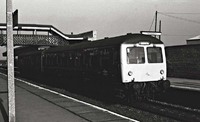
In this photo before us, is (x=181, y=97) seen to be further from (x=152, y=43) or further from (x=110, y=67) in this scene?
(x=110, y=67)

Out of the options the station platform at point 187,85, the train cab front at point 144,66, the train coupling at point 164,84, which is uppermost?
the train cab front at point 144,66

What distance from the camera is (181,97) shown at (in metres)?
11.4

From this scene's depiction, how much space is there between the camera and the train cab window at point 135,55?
10.7 metres

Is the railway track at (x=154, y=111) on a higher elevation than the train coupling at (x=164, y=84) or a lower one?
lower

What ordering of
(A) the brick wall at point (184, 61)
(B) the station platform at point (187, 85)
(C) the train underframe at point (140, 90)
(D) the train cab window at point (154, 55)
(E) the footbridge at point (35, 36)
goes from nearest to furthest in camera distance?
(C) the train underframe at point (140, 90) < (D) the train cab window at point (154, 55) < (B) the station platform at point (187, 85) < (A) the brick wall at point (184, 61) < (E) the footbridge at point (35, 36)

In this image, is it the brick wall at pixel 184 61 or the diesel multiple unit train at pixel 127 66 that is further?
the brick wall at pixel 184 61

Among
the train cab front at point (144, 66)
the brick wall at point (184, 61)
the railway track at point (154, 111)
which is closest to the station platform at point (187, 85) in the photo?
the train cab front at point (144, 66)

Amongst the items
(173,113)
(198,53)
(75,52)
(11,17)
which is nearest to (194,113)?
(173,113)

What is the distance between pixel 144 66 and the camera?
10.9m

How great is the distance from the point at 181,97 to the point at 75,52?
6.41m

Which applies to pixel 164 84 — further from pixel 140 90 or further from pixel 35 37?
pixel 35 37

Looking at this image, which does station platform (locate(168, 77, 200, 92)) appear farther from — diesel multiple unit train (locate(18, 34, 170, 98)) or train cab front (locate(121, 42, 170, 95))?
diesel multiple unit train (locate(18, 34, 170, 98))

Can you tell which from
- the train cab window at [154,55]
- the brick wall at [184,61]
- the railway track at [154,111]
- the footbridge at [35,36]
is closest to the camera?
the railway track at [154,111]

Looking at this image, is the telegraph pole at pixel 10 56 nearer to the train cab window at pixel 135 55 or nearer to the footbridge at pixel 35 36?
the train cab window at pixel 135 55
